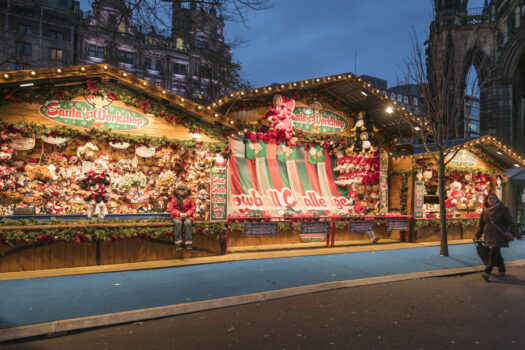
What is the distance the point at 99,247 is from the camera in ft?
26.2

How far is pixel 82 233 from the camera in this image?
774 centimetres

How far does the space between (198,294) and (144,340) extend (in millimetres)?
1772

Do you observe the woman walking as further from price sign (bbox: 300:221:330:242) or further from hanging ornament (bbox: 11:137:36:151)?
hanging ornament (bbox: 11:137:36:151)

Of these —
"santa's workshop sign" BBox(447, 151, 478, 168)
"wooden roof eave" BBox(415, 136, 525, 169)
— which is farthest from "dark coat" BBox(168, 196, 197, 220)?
"santa's workshop sign" BBox(447, 151, 478, 168)

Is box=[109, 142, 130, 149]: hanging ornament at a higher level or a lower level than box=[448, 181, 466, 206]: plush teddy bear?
higher

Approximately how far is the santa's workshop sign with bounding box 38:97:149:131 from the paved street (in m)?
5.29

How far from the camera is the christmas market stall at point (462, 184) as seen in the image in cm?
1274

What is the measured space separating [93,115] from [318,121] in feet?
23.4

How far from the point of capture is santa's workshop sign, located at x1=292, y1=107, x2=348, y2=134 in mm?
11789

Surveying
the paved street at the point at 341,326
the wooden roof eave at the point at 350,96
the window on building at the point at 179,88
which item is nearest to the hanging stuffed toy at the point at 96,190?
the wooden roof eave at the point at 350,96

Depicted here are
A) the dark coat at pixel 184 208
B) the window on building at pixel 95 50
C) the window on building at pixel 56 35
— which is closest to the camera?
the dark coat at pixel 184 208

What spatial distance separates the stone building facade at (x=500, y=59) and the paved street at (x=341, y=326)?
25.6 m

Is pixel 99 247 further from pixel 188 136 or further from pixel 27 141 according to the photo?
pixel 188 136

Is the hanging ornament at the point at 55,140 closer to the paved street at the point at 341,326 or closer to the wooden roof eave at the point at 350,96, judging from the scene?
the wooden roof eave at the point at 350,96
